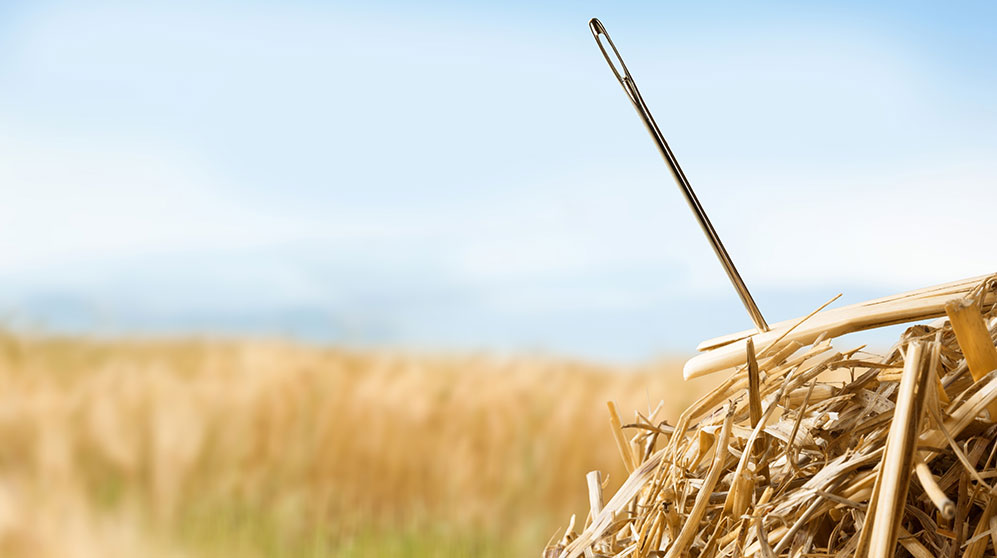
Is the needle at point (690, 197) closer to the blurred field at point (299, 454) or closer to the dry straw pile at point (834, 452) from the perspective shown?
the dry straw pile at point (834, 452)

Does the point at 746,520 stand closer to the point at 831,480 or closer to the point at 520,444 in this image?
the point at 831,480

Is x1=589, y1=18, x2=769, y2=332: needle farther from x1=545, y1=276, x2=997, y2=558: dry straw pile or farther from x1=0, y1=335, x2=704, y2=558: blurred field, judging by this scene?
x1=0, y1=335, x2=704, y2=558: blurred field

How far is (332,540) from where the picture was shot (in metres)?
1.05

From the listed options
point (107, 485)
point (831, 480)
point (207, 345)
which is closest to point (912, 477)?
point (831, 480)

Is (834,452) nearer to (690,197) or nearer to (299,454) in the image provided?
(690,197)

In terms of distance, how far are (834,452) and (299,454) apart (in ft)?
3.23

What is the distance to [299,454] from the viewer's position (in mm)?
1125

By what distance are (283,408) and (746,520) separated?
102cm

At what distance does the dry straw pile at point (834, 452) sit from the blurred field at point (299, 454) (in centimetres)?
76

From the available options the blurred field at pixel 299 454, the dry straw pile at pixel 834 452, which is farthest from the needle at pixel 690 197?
the blurred field at pixel 299 454

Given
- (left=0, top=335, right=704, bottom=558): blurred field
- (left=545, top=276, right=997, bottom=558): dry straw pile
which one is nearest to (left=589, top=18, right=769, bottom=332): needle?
(left=545, top=276, right=997, bottom=558): dry straw pile

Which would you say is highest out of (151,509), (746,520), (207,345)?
(207,345)

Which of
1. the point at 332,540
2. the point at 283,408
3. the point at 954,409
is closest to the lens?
the point at 954,409

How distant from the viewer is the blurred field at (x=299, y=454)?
1.04 meters
